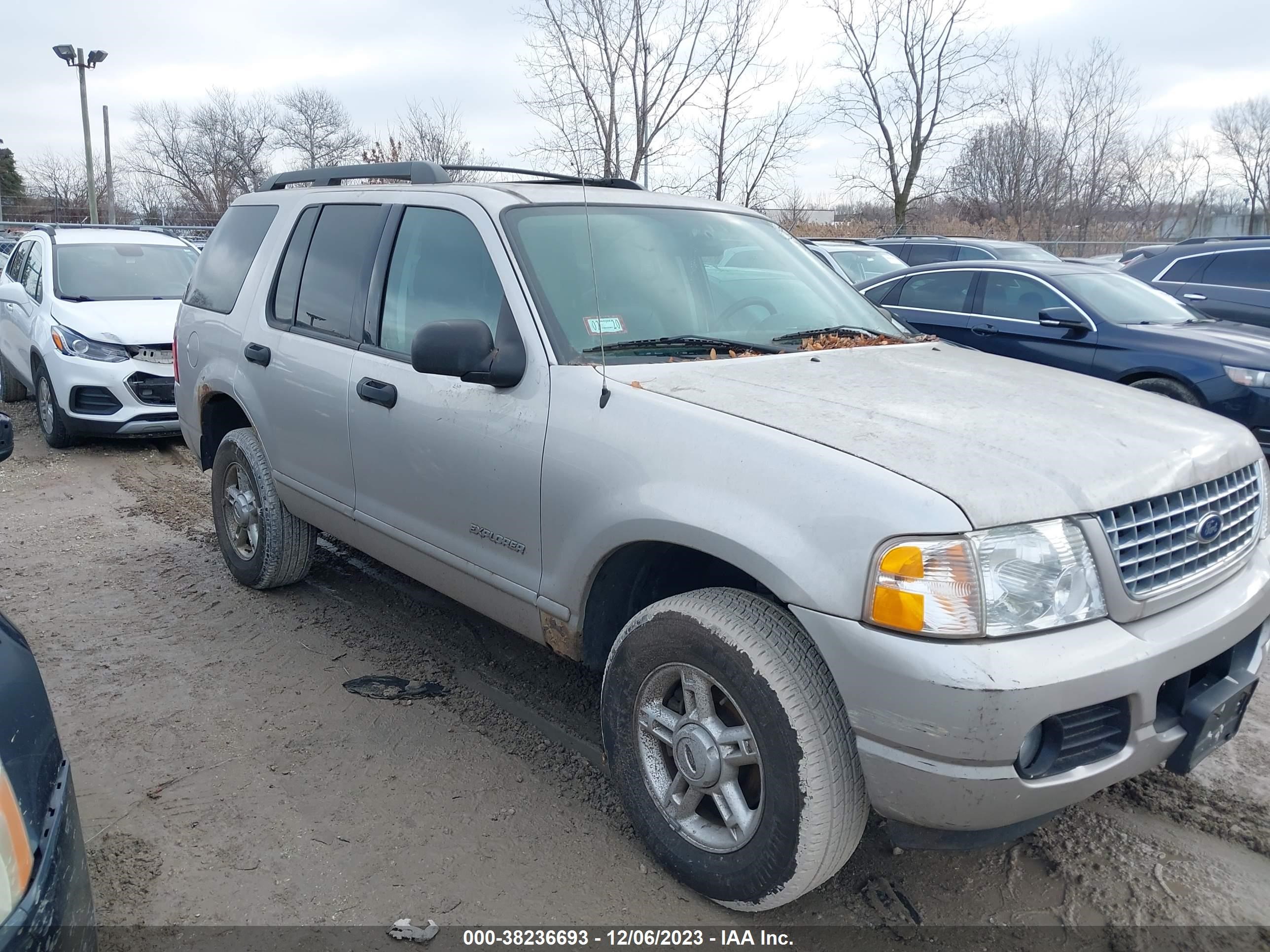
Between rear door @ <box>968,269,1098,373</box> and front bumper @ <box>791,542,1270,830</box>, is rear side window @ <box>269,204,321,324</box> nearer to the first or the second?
front bumper @ <box>791,542,1270,830</box>

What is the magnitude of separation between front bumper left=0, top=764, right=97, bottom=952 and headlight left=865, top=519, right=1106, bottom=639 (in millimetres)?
1736

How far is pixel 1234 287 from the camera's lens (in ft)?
A: 34.1

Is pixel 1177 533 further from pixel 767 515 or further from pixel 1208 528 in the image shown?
pixel 767 515

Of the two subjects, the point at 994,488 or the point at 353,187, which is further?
the point at 353,187

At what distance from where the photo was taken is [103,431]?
800 centimetres

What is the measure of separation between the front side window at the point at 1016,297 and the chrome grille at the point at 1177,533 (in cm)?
565

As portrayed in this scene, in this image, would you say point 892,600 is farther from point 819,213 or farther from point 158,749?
point 819,213

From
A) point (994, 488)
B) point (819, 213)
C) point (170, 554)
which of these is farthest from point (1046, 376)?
point (819, 213)

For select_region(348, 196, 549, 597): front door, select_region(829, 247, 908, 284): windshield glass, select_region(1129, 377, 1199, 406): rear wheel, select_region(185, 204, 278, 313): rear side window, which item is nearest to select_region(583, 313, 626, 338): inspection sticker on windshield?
select_region(348, 196, 549, 597): front door

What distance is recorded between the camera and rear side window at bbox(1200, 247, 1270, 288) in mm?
10320

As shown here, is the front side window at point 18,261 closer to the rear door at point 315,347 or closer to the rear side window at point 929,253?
the rear door at point 315,347

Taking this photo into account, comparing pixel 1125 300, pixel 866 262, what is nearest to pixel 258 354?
pixel 1125 300

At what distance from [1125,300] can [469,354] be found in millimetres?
7008

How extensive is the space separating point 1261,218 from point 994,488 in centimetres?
4686
